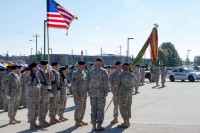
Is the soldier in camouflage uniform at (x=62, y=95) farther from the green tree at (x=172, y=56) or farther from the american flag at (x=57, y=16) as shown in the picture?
the green tree at (x=172, y=56)

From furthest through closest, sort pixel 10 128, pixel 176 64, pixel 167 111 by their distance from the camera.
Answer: pixel 176 64 < pixel 167 111 < pixel 10 128

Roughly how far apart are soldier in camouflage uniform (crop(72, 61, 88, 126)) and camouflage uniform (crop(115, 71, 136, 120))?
1.07 metres

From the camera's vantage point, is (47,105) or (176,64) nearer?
(47,105)

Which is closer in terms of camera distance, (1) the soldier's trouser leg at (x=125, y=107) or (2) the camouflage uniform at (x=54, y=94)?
(1) the soldier's trouser leg at (x=125, y=107)

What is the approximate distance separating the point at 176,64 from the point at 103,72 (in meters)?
117

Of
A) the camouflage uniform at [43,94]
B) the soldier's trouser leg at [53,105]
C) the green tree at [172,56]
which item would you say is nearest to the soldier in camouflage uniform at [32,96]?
the camouflage uniform at [43,94]

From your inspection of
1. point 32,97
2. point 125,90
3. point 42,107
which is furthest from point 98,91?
point 32,97

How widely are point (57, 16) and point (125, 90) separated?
3854 millimetres

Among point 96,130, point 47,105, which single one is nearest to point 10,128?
point 47,105

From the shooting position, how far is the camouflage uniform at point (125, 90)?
30.8 feet

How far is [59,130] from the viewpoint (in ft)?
29.7

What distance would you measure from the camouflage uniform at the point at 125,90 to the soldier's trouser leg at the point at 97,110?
73 cm

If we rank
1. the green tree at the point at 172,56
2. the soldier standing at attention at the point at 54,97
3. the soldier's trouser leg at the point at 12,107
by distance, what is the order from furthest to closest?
the green tree at the point at 172,56, the soldier's trouser leg at the point at 12,107, the soldier standing at attention at the point at 54,97

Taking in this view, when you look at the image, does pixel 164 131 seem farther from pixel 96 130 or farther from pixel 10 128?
pixel 10 128
